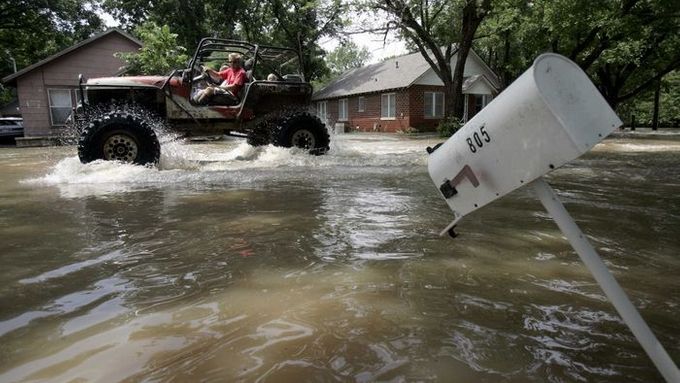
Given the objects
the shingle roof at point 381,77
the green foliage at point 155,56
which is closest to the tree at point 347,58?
the shingle roof at point 381,77

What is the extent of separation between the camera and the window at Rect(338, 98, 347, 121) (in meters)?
34.1

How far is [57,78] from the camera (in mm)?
21750

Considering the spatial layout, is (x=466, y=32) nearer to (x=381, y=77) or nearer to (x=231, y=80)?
(x=381, y=77)

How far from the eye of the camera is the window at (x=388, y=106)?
28.9m

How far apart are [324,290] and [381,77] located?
29408mm

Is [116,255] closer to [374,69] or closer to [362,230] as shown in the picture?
[362,230]

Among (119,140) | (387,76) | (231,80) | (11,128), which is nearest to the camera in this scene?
(119,140)

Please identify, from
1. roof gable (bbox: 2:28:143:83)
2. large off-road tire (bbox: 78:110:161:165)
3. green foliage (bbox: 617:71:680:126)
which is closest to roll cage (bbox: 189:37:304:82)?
large off-road tire (bbox: 78:110:161:165)

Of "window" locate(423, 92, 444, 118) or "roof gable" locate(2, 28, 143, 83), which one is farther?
"window" locate(423, 92, 444, 118)

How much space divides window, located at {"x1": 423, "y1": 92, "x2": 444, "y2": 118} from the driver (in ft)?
64.5

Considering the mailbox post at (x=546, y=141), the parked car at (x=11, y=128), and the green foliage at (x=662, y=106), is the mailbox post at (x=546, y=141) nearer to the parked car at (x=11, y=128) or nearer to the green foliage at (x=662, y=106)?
the parked car at (x=11, y=128)

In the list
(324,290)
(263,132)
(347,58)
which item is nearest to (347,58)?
(347,58)

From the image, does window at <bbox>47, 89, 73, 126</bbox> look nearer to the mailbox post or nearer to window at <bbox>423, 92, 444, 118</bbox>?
window at <bbox>423, 92, 444, 118</bbox>

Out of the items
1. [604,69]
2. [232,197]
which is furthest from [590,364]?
[604,69]
